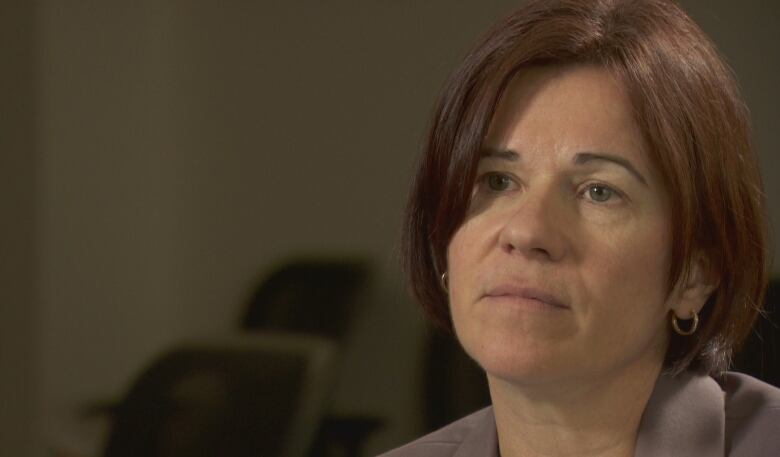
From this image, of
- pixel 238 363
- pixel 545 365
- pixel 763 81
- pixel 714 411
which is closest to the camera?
pixel 545 365

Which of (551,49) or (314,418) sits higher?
(551,49)

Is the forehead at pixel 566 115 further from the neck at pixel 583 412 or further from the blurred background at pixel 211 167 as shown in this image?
the blurred background at pixel 211 167

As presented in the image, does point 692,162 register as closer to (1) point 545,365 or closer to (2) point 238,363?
(1) point 545,365

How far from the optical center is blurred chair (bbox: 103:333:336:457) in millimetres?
1872

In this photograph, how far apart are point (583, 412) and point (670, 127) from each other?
336 mm

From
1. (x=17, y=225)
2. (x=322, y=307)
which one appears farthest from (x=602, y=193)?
(x=17, y=225)

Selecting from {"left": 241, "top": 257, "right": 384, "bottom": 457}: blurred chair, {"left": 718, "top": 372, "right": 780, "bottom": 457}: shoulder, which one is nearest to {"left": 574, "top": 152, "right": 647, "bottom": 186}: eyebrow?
{"left": 718, "top": 372, "right": 780, "bottom": 457}: shoulder

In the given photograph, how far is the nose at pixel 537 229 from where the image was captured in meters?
1.35

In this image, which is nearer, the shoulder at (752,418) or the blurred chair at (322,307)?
the shoulder at (752,418)

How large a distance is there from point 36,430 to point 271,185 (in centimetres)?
51

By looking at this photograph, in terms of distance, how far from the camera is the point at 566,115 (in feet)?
4.60

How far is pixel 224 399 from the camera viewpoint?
1872 mm

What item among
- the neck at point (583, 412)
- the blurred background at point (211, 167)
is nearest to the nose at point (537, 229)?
the neck at point (583, 412)

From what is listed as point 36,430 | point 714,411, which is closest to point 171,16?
point 36,430
